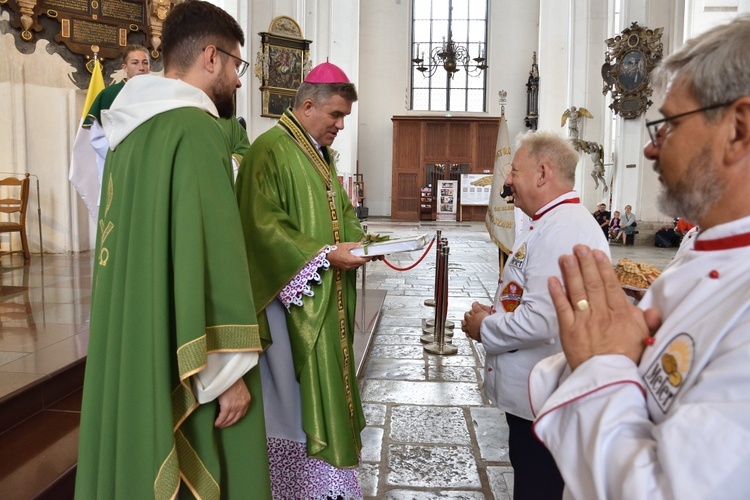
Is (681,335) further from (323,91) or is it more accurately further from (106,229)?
(323,91)

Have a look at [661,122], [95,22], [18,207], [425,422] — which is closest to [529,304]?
[661,122]

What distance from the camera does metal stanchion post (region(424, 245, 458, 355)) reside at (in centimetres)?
525

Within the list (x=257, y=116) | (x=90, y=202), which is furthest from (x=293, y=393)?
(x=257, y=116)

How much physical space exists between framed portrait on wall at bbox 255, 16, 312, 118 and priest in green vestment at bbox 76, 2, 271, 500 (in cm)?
1254

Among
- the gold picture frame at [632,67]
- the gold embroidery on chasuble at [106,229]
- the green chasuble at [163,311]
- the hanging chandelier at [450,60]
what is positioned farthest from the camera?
the hanging chandelier at [450,60]

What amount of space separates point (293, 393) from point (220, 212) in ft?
3.55

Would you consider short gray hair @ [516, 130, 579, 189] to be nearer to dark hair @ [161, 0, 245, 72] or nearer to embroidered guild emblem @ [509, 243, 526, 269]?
embroidered guild emblem @ [509, 243, 526, 269]

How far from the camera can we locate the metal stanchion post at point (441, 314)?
5250 mm

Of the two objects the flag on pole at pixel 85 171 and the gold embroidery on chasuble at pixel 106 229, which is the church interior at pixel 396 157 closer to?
the flag on pole at pixel 85 171

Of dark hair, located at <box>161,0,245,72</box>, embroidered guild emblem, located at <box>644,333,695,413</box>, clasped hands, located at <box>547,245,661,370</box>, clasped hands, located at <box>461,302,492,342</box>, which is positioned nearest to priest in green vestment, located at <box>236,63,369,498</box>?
clasped hands, located at <box>461,302,492,342</box>

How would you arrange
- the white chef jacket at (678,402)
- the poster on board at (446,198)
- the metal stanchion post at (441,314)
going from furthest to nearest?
the poster on board at (446,198), the metal stanchion post at (441,314), the white chef jacket at (678,402)

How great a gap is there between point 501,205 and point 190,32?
19.6 feet

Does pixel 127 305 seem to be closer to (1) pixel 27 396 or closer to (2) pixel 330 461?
(2) pixel 330 461

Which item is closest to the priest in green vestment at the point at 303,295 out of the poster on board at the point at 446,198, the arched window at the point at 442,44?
the poster on board at the point at 446,198
